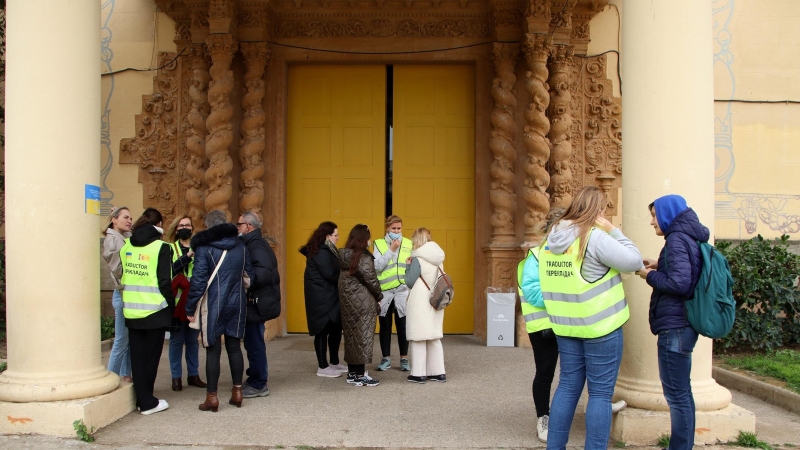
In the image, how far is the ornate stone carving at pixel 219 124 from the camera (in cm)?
953

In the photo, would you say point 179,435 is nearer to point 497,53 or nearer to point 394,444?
point 394,444

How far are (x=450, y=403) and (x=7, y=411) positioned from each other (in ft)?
11.5

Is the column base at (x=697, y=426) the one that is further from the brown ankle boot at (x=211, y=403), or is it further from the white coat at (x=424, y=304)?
the brown ankle boot at (x=211, y=403)

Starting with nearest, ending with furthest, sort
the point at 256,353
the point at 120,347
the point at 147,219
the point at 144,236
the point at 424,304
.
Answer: the point at 144,236, the point at 147,219, the point at 120,347, the point at 256,353, the point at 424,304

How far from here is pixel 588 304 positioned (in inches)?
167

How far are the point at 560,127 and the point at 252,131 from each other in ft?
13.9

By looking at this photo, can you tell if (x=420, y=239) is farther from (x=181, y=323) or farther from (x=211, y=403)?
(x=211, y=403)

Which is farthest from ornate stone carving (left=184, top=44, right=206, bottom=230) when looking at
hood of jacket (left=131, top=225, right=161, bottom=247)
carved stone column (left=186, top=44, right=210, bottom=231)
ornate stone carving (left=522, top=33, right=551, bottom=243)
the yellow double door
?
ornate stone carving (left=522, top=33, right=551, bottom=243)

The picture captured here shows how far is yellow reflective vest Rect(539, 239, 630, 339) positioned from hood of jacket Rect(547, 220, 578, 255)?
0.03m

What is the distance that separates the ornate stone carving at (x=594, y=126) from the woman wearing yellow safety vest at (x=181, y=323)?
562cm

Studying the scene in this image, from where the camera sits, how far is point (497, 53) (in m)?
9.95

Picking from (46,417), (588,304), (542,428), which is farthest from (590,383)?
(46,417)

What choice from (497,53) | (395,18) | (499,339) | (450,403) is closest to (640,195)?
(450,403)

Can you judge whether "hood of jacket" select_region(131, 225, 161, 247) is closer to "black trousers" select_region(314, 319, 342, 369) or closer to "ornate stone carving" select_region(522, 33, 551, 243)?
"black trousers" select_region(314, 319, 342, 369)
